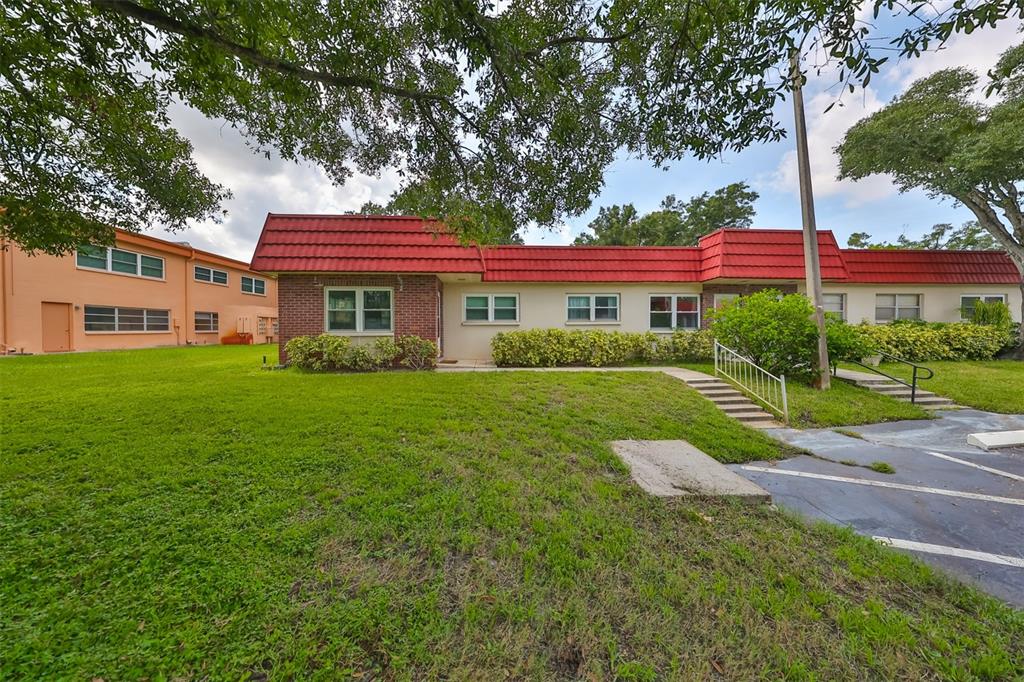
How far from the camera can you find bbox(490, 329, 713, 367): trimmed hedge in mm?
11750

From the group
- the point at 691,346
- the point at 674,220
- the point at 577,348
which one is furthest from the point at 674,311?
the point at 674,220

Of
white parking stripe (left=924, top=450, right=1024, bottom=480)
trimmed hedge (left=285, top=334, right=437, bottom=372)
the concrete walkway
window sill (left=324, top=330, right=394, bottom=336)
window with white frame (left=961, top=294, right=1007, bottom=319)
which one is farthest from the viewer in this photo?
window with white frame (left=961, top=294, right=1007, bottom=319)

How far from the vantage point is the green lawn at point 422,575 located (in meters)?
1.94

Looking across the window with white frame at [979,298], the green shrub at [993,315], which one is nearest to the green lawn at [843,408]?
the green shrub at [993,315]

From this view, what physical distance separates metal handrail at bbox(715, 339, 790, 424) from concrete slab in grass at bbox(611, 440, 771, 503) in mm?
3385

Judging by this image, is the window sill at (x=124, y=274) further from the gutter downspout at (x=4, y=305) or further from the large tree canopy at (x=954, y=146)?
the large tree canopy at (x=954, y=146)

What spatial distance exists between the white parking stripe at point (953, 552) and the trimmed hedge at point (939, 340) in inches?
495

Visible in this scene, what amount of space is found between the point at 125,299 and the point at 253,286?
8668 millimetres

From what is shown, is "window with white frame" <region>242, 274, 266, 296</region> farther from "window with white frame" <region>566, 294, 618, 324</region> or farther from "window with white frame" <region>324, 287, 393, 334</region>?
"window with white frame" <region>566, 294, 618, 324</region>

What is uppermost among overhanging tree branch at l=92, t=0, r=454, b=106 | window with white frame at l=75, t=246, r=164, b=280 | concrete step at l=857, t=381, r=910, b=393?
window with white frame at l=75, t=246, r=164, b=280

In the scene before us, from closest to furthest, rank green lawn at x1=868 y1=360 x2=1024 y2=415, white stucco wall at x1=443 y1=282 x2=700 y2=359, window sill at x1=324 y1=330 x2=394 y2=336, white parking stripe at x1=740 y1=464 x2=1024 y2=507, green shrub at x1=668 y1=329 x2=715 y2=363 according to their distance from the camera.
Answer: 1. white parking stripe at x1=740 y1=464 x2=1024 y2=507
2. green lawn at x1=868 y1=360 x2=1024 y2=415
3. window sill at x1=324 y1=330 x2=394 y2=336
4. green shrub at x1=668 y1=329 x2=715 y2=363
5. white stucco wall at x1=443 y1=282 x2=700 y2=359

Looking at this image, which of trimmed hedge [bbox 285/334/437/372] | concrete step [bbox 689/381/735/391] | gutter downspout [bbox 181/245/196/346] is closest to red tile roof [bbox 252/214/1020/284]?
trimmed hedge [bbox 285/334/437/372]

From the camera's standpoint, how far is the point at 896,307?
14836 millimetres

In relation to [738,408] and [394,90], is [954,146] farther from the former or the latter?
[394,90]
